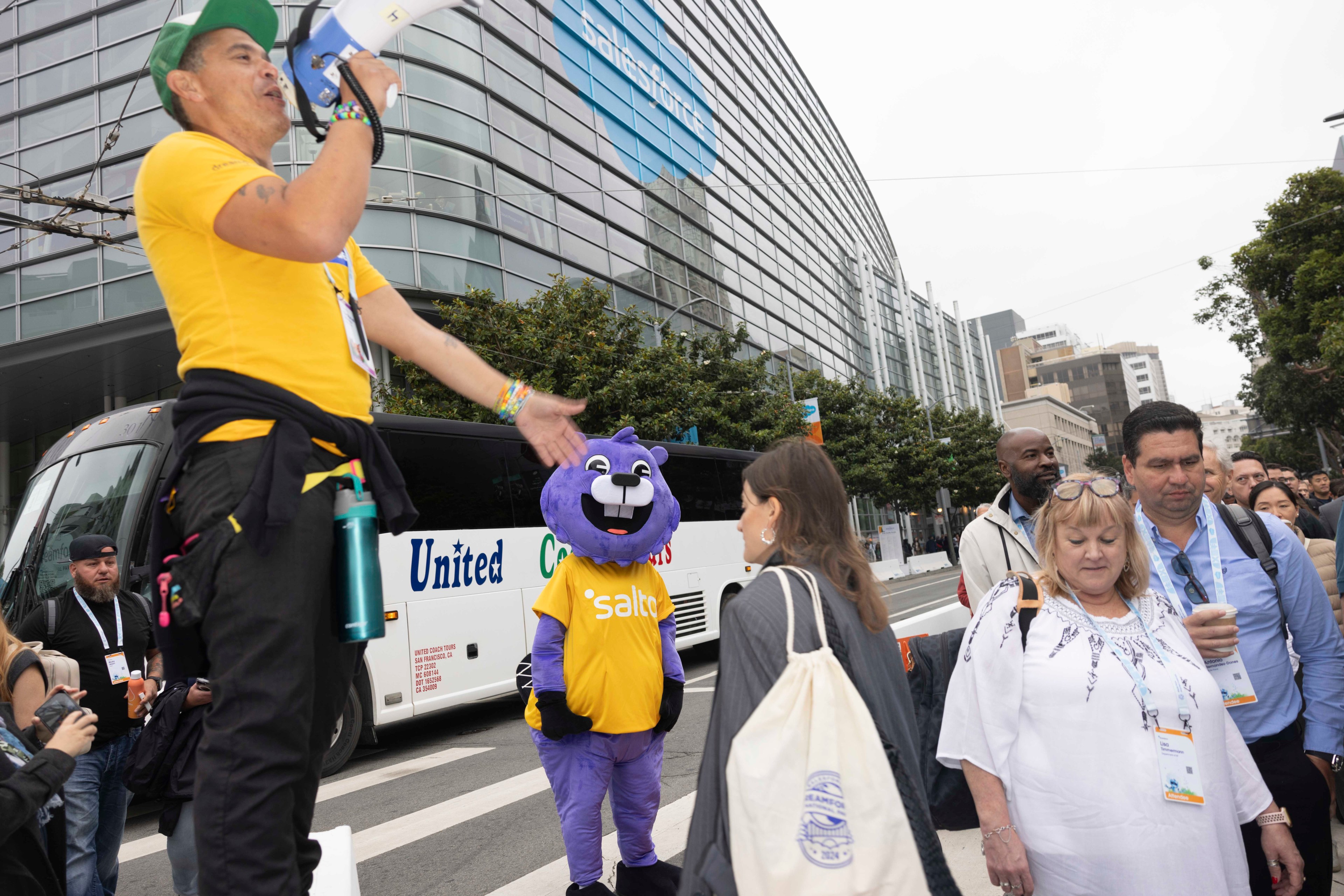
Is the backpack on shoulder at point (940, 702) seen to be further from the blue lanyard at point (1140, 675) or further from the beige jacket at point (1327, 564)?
the beige jacket at point (1327, 564)

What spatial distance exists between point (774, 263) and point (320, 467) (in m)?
39.1

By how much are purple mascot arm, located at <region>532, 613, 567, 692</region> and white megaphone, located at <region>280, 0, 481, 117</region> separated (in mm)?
2686

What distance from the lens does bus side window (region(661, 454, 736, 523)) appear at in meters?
12.3

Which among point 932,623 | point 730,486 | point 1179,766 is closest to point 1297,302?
point 730,486

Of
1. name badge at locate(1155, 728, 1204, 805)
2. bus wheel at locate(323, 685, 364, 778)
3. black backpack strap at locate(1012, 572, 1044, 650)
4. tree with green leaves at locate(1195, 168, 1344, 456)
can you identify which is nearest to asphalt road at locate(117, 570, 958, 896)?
bus wheel at locate(323, 685, 364, 778)

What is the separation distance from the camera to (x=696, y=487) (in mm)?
12672

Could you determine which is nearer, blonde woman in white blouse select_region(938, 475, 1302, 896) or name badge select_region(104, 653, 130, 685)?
blonde woman in white blouse select_region(938, 475, 1302, 896)

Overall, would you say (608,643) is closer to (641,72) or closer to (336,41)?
(336,41)

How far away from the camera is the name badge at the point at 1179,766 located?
2.30 m

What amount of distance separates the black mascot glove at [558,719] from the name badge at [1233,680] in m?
2.35

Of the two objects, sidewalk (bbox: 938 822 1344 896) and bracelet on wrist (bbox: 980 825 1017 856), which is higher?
bracelet on wrist (bbox: 980 825 1017 856)

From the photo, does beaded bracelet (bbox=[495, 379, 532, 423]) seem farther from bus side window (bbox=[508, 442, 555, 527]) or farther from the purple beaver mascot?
bus side window (bbox=[508, 442, 555, 527])

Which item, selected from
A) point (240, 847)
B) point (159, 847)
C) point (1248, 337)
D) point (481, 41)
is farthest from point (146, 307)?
point (1248, 337)

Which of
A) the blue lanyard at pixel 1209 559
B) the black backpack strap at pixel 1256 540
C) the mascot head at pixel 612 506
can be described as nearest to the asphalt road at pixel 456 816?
the blue lanyard at pixel 1209 559
